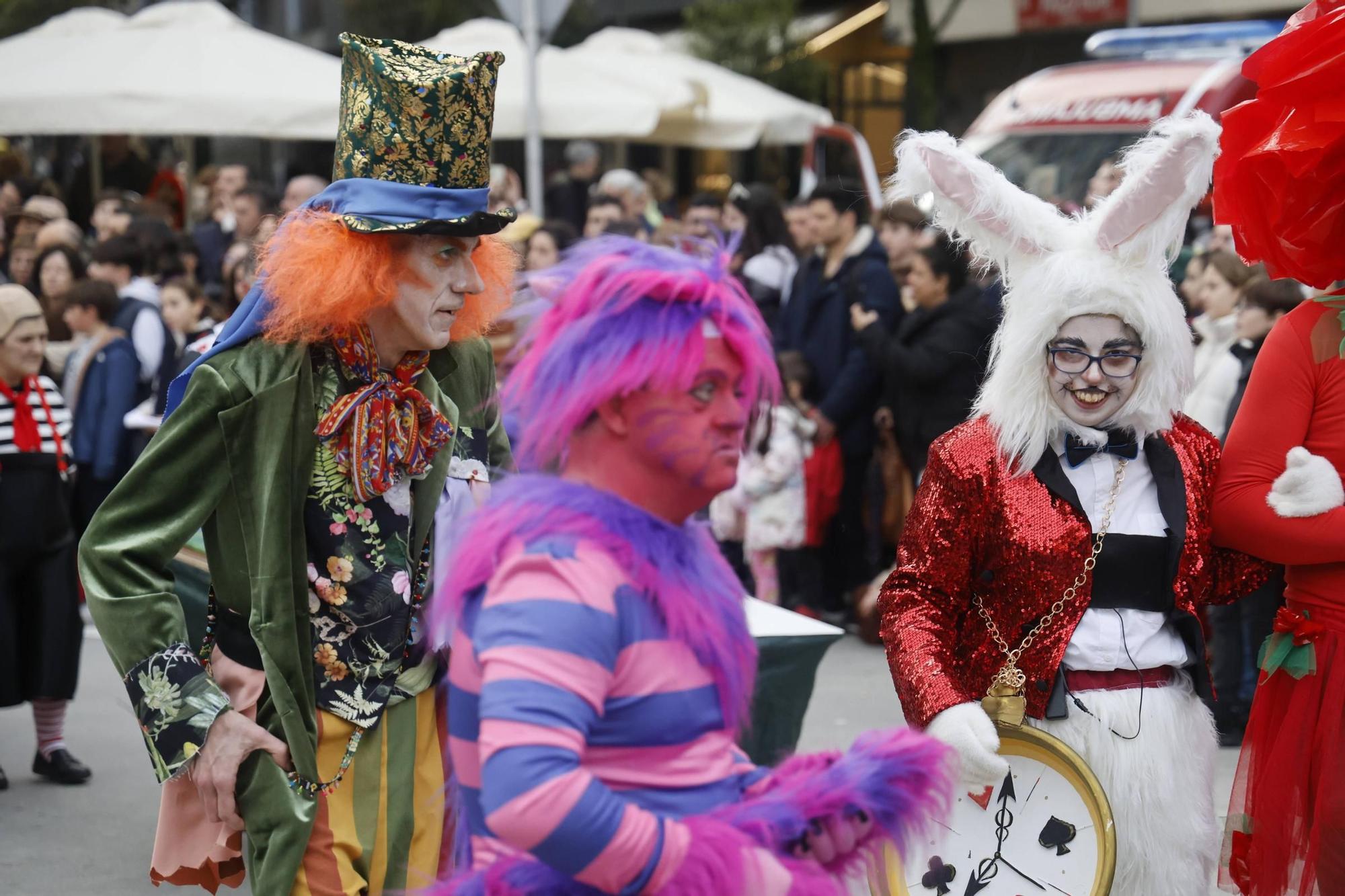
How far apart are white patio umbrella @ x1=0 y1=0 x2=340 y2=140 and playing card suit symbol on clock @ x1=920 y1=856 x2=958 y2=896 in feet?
33.0

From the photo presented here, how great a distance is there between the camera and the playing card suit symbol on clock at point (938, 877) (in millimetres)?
2869

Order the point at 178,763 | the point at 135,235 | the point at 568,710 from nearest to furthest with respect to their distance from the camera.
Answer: the point at 568,710, the point at 178,763, the point at 135,235

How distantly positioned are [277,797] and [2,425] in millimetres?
3789

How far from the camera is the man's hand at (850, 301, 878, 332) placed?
23.6 feet

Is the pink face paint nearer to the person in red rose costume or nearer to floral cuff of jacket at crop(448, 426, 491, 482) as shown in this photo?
floral cuff of jacket at crop(448, 426, 491, 482)

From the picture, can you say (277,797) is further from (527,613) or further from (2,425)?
(2,425)

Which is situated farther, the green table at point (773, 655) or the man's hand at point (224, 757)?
the green table at point (773, 655)

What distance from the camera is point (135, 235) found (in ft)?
29.6

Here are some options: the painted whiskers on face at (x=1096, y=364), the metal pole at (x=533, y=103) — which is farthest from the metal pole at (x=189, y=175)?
the painted whiskers on face at (x=1096, y=364)

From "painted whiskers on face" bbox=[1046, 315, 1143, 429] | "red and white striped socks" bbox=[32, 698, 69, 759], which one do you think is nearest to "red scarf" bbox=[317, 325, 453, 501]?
"painted whiskers on face" bbox=[1046, 315, 1143, 429]

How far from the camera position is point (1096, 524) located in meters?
3.04

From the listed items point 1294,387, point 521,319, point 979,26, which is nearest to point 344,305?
point 521,319

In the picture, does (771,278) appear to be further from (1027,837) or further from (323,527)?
(323,527)

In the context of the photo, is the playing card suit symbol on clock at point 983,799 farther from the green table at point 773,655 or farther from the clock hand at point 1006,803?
the green table at point 773,655
